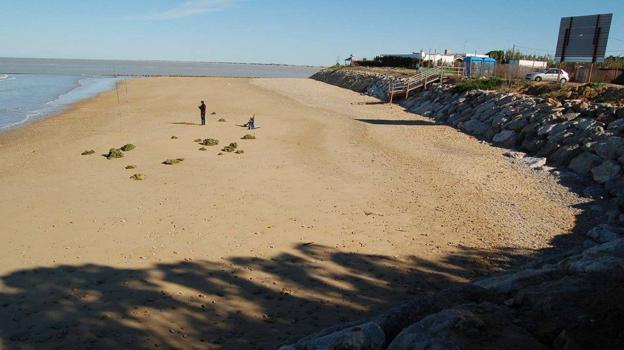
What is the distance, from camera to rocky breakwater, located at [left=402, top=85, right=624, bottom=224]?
13.8m

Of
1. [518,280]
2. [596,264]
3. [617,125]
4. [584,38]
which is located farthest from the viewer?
[584,38]

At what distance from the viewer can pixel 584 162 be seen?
15.1 meters

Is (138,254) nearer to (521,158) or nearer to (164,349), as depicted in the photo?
(164,349)

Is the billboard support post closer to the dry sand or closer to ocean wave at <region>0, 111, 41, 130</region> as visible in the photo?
the dry sand

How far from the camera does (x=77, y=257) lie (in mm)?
9039

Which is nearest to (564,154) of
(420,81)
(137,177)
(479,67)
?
(137,177)

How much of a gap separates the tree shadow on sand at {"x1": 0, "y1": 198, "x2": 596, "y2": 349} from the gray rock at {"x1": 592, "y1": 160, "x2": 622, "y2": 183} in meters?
6.38

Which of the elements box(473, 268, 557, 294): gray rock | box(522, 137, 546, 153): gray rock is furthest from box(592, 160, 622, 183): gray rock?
box(473, 268, 557, 294): gray rock

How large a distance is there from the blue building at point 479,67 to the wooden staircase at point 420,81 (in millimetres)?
836

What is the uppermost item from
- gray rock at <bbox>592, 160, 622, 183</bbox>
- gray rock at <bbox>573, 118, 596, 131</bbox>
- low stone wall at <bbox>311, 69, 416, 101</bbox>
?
low stone wall at <bbox>311, 69, 416, 101</bbox>

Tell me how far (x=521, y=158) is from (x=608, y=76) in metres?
15.8

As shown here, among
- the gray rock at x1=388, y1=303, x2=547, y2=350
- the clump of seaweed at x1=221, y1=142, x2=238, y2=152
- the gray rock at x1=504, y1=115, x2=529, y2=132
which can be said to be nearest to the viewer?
the gray rock at x1=388, y1=303, x2=547, y2=350

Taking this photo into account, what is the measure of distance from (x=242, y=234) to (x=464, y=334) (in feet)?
23.2

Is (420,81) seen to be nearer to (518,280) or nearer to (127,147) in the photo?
(127,147)
